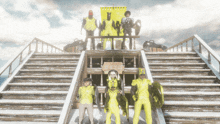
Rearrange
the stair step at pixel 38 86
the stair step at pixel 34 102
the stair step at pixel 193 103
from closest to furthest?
the stair step at pixel 193 103 < the stair step at pixel 34 102 < the stair step at pixel 38 86

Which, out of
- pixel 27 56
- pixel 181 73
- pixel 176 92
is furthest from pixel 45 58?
pixel 181 73

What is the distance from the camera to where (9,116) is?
3.52 metres

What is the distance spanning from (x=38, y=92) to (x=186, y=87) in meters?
4.98

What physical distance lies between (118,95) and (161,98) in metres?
1.09

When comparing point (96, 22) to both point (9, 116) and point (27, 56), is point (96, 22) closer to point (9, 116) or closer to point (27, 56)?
point (27, 56)

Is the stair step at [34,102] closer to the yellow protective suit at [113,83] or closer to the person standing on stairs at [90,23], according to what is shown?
the yellow protective suit at [113,83]

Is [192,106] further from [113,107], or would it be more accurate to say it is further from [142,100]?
[113,107]

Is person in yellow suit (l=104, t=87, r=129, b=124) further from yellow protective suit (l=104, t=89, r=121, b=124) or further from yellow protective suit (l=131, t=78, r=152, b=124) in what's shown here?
yellow protective suit (l=131, t=78, r=152, b=124)

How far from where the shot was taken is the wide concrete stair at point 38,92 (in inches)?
137

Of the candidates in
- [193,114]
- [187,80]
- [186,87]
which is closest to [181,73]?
[187,80]

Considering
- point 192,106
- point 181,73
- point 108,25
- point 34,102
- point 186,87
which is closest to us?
point 192,106

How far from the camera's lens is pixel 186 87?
166 inches

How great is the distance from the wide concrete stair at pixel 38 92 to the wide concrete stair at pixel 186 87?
323 centimetres

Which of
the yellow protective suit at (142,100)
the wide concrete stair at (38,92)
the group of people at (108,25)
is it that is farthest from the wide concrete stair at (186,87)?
the wide concrete stair at (38,92)
